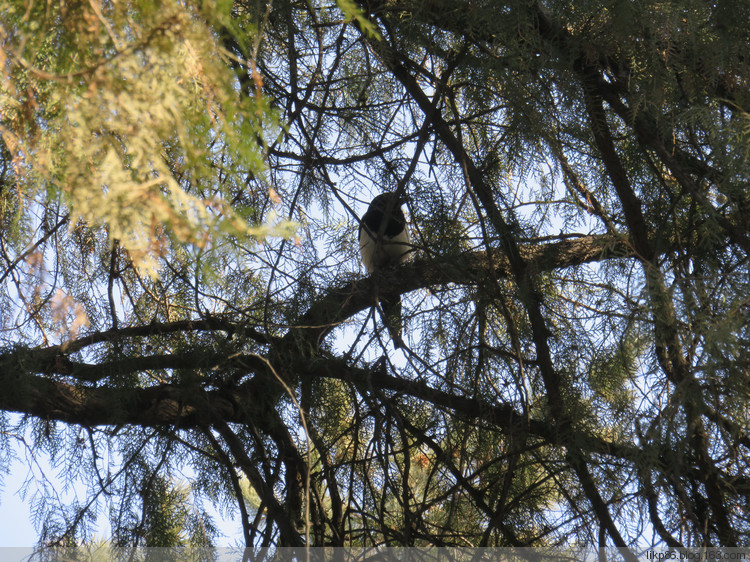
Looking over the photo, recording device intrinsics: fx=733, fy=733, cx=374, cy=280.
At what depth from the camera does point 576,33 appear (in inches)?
72.6

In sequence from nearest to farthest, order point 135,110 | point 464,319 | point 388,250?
point 135,110
point 464,319
point 388,250

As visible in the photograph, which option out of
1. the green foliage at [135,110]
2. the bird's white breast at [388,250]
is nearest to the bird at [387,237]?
the bird's white breast at [388,250]

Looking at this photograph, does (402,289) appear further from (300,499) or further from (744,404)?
(744,404)

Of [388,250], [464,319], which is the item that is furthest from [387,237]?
[464,319]

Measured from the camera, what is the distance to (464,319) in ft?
7.02

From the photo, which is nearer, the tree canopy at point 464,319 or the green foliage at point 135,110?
the green foliage at point 135,110

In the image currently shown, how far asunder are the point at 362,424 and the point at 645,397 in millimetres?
906

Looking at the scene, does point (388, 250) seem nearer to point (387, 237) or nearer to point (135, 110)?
point (387, 237)

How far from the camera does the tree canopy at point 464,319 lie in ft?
5.22

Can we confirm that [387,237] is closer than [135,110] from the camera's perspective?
No

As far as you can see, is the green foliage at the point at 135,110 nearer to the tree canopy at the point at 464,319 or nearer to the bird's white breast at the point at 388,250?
the tree canopy at the point at 464,319

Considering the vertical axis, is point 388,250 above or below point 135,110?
above

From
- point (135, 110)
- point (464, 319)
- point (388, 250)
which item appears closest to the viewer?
point (135, 110)

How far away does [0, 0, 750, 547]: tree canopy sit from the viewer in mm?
1590
